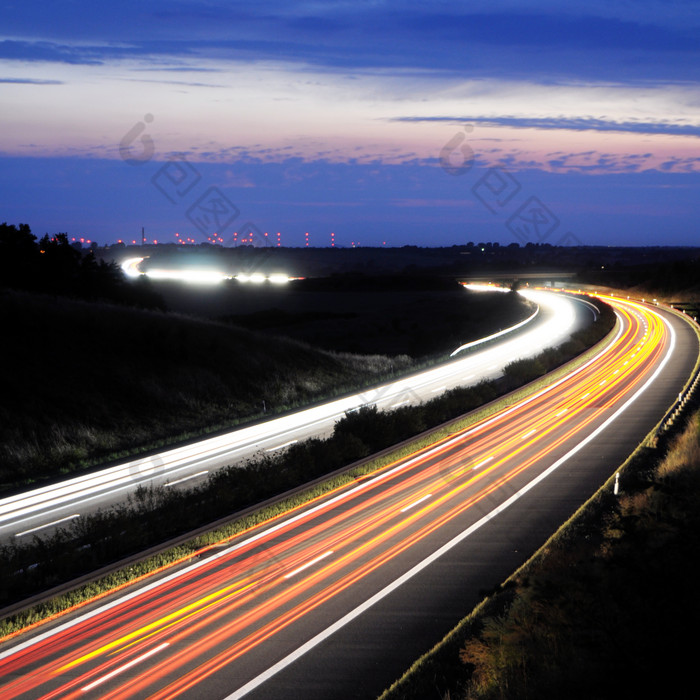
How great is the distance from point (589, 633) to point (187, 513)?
28.5ft

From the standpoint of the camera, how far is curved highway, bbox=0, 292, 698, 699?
9125mm

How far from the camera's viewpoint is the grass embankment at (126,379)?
81.0 feet

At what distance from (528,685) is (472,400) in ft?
70.0

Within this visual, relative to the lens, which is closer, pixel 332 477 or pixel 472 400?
pixel 332 477

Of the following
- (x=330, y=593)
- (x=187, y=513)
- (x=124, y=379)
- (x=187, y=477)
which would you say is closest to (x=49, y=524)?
A: (x=187, y=513)

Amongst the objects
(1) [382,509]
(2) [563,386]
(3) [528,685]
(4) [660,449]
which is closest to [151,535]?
(1) [382,509]

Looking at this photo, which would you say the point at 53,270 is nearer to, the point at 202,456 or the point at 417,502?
the point at 202,456

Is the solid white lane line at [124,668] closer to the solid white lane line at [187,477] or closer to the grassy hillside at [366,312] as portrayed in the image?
the solid white lane line at [187,477]

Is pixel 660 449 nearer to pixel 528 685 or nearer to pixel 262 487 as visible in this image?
pixel 262 487

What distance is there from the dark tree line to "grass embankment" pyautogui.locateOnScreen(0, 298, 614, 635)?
118 ft

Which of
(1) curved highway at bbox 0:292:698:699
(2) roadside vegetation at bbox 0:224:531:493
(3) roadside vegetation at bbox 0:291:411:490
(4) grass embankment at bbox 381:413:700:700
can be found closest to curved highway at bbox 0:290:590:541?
(2) roadside vegetation at bbox 0:224:531:493

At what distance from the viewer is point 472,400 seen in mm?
28828

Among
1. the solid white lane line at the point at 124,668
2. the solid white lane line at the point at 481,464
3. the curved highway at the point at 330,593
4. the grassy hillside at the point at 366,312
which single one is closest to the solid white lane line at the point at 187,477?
the curved highway at the point at 330,593

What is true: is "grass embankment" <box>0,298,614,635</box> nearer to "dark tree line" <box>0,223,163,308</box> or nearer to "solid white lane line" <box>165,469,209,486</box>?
"solid white lane line" <box>165,469,209,486</box>
